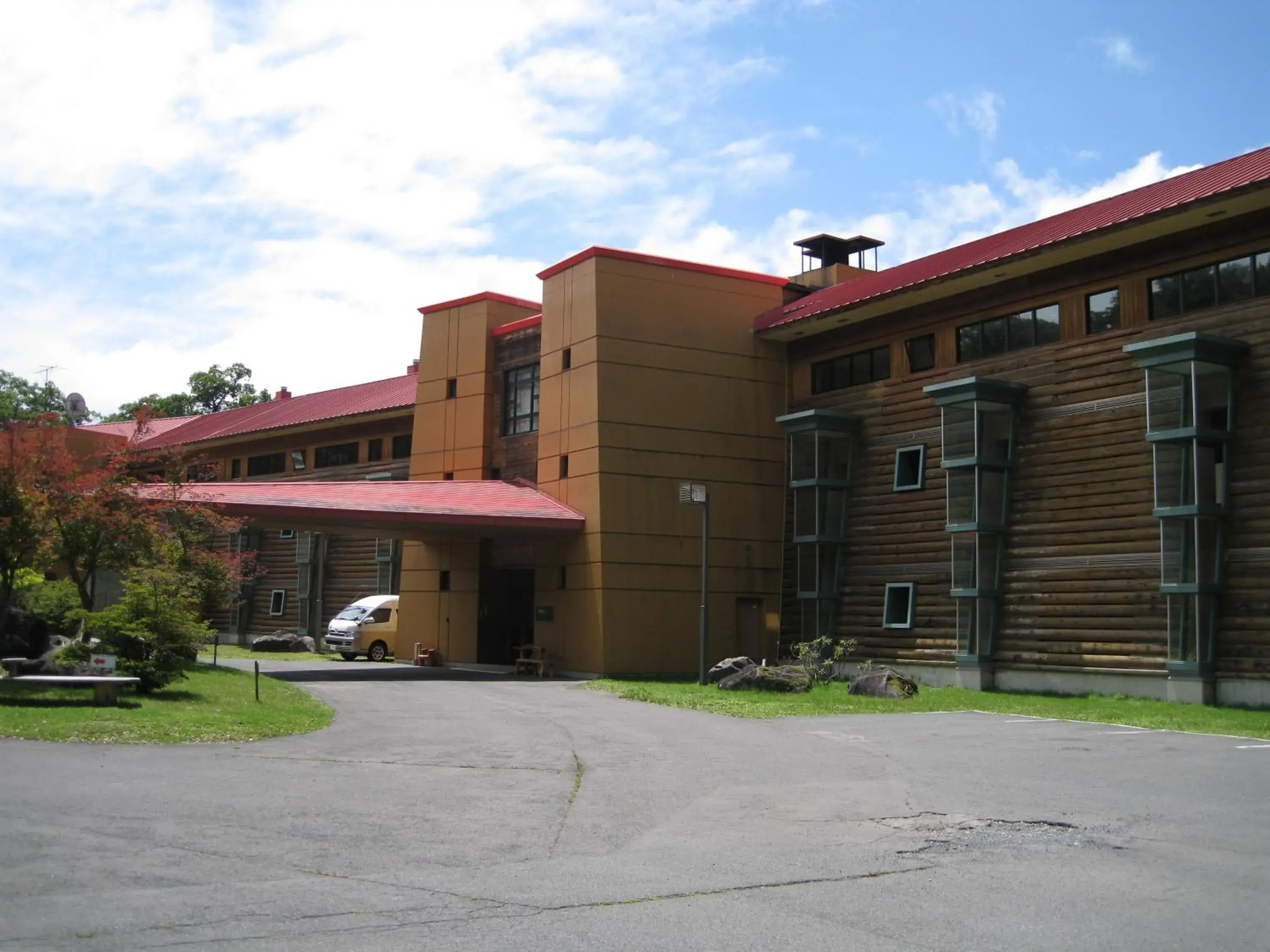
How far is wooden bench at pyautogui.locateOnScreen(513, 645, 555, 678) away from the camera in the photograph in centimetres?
3216

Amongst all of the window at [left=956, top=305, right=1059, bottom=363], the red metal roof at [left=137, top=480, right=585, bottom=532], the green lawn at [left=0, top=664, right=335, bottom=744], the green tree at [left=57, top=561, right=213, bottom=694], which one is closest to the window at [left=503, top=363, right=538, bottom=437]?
the red metal roof at [left=137, top=480, right=585, bottom=532]

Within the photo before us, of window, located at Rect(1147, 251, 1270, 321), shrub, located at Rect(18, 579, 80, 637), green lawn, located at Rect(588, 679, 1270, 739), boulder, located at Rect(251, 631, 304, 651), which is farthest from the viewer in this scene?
boulder, located at Rect(251, 631, 304, 651)

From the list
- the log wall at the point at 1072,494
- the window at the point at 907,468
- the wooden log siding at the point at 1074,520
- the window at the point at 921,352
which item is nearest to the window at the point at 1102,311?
the log wall at the point at 1072,494

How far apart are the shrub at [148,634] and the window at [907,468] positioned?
16564 millimetres

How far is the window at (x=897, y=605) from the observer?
2920 centimetres

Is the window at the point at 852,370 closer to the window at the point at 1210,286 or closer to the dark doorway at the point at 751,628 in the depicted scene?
the dark doorway at the point at 751,628

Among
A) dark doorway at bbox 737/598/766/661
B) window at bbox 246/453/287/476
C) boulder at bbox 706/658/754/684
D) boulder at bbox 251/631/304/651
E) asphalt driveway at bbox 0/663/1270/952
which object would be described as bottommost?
boulder at bbox 251/631/304/651

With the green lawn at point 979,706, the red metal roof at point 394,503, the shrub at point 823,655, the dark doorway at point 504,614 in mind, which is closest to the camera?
the green lawn at point 979,706

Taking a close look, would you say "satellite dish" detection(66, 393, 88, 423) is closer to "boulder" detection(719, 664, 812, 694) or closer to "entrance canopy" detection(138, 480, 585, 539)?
"entrance canopy" detection(138, 480, 585, 539)

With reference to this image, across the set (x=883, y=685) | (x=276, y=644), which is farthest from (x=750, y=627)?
(x=276, y=644)

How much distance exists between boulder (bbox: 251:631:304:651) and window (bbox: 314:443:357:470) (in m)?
6.64

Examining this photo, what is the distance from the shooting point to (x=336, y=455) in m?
46.6

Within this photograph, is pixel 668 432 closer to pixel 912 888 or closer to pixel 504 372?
pixel 504 372

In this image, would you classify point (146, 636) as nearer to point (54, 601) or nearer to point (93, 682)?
point (93, 682)
